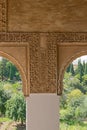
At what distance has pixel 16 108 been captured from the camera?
30.4 ft

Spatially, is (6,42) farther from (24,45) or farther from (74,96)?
(74,96)

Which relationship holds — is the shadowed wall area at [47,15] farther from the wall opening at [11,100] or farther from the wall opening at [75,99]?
the wall opening at [75,99]

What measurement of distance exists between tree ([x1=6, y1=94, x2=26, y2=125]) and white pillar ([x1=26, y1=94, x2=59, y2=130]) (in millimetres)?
3035

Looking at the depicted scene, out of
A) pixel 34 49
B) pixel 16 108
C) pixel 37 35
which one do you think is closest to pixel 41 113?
pixel 34 49

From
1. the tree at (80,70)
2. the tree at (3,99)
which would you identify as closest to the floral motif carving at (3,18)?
the tree at (3,99)

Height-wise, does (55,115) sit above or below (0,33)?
below

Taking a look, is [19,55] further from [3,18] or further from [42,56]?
[3,18]

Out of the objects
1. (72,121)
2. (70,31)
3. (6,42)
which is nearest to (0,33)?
(6,42)

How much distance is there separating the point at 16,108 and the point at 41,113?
10.9 ft

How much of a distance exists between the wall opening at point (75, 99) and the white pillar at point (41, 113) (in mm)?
3237

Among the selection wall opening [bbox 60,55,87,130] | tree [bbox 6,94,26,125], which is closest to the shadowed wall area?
wall opening [bbox 60,55,87,130]

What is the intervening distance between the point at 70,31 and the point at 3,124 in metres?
3.90

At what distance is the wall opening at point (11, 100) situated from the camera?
904cm

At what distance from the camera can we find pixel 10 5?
6.18 m
